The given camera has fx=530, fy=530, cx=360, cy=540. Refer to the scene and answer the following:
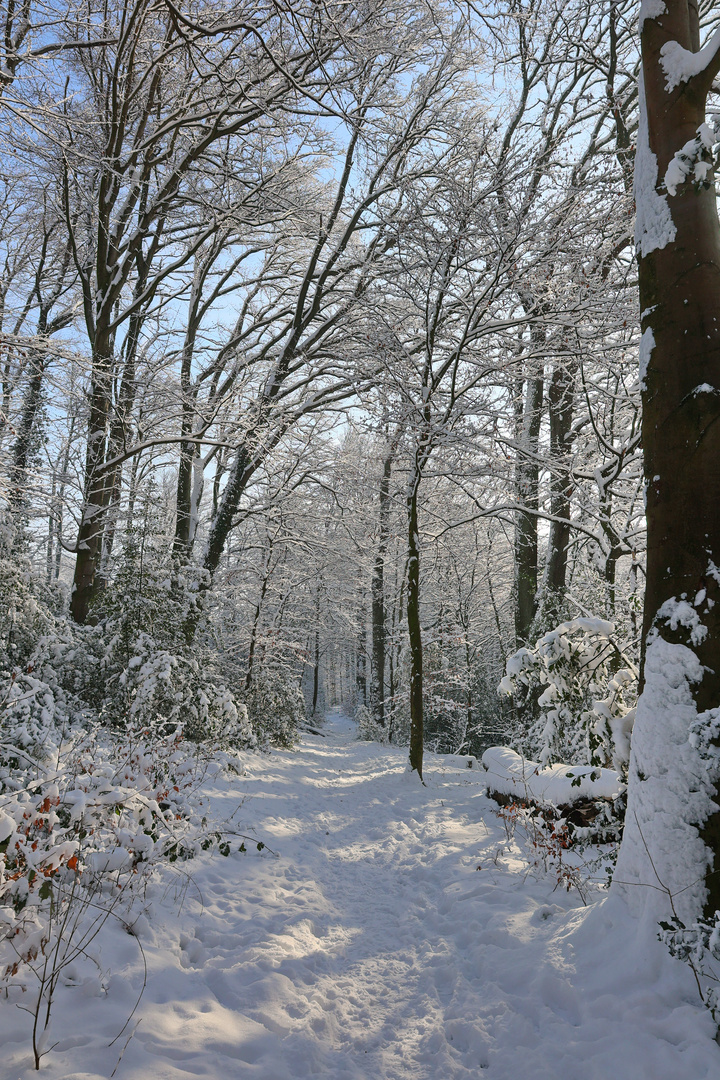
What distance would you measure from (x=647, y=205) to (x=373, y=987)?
4.88 m

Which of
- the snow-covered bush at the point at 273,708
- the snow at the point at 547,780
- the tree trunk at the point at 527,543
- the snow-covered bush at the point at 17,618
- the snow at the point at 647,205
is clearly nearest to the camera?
the snow at the point at 647,205

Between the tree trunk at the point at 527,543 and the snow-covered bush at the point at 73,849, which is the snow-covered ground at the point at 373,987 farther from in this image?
the tree trunk at the point at 527,543

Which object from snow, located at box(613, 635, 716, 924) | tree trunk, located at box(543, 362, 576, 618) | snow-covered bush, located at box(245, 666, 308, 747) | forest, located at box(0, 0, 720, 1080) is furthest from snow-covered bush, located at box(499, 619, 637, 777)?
snow-covered bush, located at box(245, 666, 308, 747)

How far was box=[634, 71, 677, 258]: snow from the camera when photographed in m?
3.07

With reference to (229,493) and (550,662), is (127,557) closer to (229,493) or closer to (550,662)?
(229,493)

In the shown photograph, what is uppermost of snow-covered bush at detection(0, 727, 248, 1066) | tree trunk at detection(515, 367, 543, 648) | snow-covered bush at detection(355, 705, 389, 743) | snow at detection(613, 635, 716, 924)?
tree trunk at detection(515, 367, 543, 648)

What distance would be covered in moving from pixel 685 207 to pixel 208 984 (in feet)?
16.4

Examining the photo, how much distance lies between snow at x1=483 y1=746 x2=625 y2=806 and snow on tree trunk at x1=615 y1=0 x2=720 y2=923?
3.11ft

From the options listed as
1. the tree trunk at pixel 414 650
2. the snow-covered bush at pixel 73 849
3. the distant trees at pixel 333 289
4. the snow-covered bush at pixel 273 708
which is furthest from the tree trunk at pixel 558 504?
the snow-covered bush at pixel 73 849

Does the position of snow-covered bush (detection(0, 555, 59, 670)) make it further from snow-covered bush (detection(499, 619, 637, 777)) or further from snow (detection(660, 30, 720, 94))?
snow (detection(660, 30, 720, 94))

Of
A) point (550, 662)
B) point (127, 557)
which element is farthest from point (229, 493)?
point (550, 662)

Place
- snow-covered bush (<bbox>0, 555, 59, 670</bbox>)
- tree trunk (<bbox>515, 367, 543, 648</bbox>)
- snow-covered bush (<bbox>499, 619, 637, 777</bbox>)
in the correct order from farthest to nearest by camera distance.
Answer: tree trunk (<bbox>515, 367, 543, 648</bbox>) < snow-covered bush (<bbox>0, 555, 59, 670</bbox>) < snow-covered bush (<bbox>499, 619, 637, 777</bbox>)

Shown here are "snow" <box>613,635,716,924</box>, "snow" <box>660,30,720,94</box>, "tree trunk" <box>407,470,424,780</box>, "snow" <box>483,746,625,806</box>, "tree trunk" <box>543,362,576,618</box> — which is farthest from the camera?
"tree trunk" <box>543,362,576,618</box>

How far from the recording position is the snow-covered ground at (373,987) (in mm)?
2170
